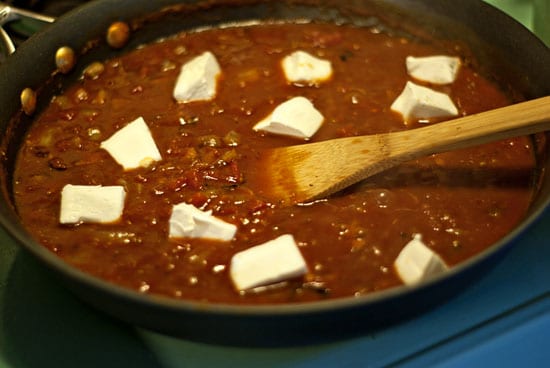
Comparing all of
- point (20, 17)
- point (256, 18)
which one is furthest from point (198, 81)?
point (20, 17)

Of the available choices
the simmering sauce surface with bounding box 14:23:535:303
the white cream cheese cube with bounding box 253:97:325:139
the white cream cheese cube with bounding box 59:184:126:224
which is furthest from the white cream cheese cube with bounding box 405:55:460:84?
the white cream cheese cube with bounding box 59:184:126:224

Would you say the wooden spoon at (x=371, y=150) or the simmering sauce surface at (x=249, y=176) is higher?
the wooden spoon at (x=371, y=150)

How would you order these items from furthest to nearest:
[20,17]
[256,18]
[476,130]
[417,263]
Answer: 1. [256,18]
2. [20,17]
3. [476,130]
4. [417,263]

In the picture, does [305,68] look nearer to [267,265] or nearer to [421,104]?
[421,104]

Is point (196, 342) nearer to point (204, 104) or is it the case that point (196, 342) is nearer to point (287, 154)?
point (287, 154)

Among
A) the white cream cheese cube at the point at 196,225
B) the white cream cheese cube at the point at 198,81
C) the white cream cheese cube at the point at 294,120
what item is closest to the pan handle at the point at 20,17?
the white cream cheese cube at the point at 198,81

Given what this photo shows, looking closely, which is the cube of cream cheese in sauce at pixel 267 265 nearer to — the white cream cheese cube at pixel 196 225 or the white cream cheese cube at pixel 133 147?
the white cream cheese cube at pixel 196 225

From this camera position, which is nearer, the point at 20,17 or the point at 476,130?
the point at 476,130
